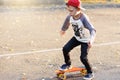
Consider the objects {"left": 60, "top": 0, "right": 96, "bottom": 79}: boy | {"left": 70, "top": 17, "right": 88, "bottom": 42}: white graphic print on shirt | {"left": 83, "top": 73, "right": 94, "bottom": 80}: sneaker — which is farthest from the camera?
{"left": 83, "top": 73, "right": 94, "bottom": 80}: sneaker

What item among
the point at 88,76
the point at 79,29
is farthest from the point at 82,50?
the point at 88,76

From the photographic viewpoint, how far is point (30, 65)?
8.16 metres

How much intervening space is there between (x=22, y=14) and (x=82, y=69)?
29.2ft

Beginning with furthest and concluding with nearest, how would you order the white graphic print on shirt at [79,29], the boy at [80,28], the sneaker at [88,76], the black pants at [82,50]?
the sneaker at [88,76], the black pants at [82,50], the white graphic print on shirt at [79,29], the boy at [80,28]

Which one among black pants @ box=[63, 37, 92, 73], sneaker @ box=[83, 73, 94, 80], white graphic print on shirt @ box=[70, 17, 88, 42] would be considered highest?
white graphic print on shirt @ box=[70, 17, 88, 42]

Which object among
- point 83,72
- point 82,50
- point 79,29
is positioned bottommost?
point 83,72

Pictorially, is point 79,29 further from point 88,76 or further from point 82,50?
point 88,76

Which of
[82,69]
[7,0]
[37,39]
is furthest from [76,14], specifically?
[7,0]

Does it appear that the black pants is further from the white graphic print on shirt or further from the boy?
the white graphic print on shirt

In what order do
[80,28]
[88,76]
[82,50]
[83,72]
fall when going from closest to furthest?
1. [80,28]
2. [82,50]
3. [88,76]
4. [83,72]

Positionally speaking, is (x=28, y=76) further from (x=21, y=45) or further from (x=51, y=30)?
(x=51, y=30)

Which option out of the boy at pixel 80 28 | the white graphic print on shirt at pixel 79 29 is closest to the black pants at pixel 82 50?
the boy at pixel 80 28

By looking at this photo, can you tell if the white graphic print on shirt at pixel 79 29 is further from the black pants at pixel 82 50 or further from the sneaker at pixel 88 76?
the sneaker at pixel 88 76

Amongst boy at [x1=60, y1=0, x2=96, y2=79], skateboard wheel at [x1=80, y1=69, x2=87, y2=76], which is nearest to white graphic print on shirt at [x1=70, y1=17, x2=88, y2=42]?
boy at [x1=60, y1=0, x2=96, y2=79]
